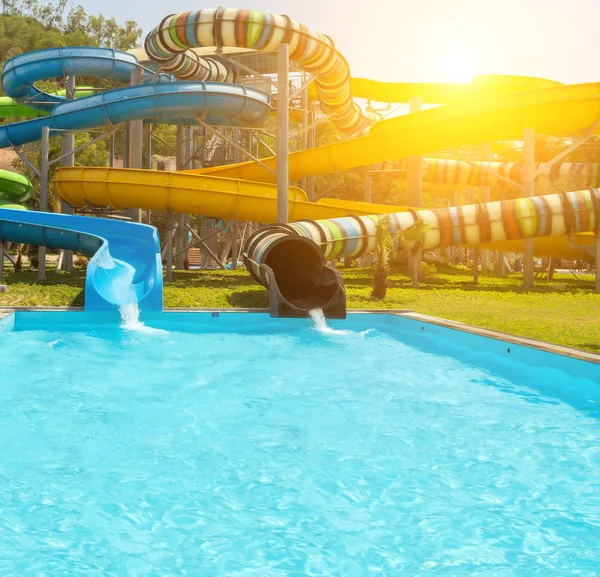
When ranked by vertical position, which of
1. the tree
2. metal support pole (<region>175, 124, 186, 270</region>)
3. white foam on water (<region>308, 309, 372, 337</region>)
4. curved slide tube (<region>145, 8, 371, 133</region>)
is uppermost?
the tree

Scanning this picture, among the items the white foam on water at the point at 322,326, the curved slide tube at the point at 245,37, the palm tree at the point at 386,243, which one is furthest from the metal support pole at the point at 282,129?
the white foam on water at the point at 322,326

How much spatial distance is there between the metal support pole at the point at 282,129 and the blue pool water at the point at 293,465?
255 inches

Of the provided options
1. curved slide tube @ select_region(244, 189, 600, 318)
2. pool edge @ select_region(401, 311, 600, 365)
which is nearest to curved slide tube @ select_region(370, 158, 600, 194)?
curved slide tube @ select_region(244, 189, 600, 318)

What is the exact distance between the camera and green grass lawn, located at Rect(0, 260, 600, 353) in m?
8.71

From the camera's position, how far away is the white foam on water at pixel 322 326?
8.99 metres

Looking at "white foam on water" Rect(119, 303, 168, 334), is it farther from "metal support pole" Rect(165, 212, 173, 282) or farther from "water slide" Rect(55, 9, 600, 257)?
"water slide" Rect(55, 9, 600, 257)

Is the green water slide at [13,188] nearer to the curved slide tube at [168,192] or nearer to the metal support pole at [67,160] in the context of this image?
the metal support pole at [67,160]

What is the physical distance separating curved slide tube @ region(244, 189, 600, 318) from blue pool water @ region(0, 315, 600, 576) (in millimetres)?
2922

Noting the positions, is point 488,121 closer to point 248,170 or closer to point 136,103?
point 248,170

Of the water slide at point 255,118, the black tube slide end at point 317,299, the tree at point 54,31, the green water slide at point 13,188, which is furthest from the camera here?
the tree at point 54,31

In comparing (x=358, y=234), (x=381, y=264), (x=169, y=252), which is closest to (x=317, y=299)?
(x=381, y=264)

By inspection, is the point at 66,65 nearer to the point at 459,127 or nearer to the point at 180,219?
the point at 180,219

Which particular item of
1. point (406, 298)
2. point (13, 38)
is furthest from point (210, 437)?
point (13, 38)

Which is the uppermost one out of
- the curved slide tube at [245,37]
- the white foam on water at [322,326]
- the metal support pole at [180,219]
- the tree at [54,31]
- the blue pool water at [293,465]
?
the tree at [54,31]
